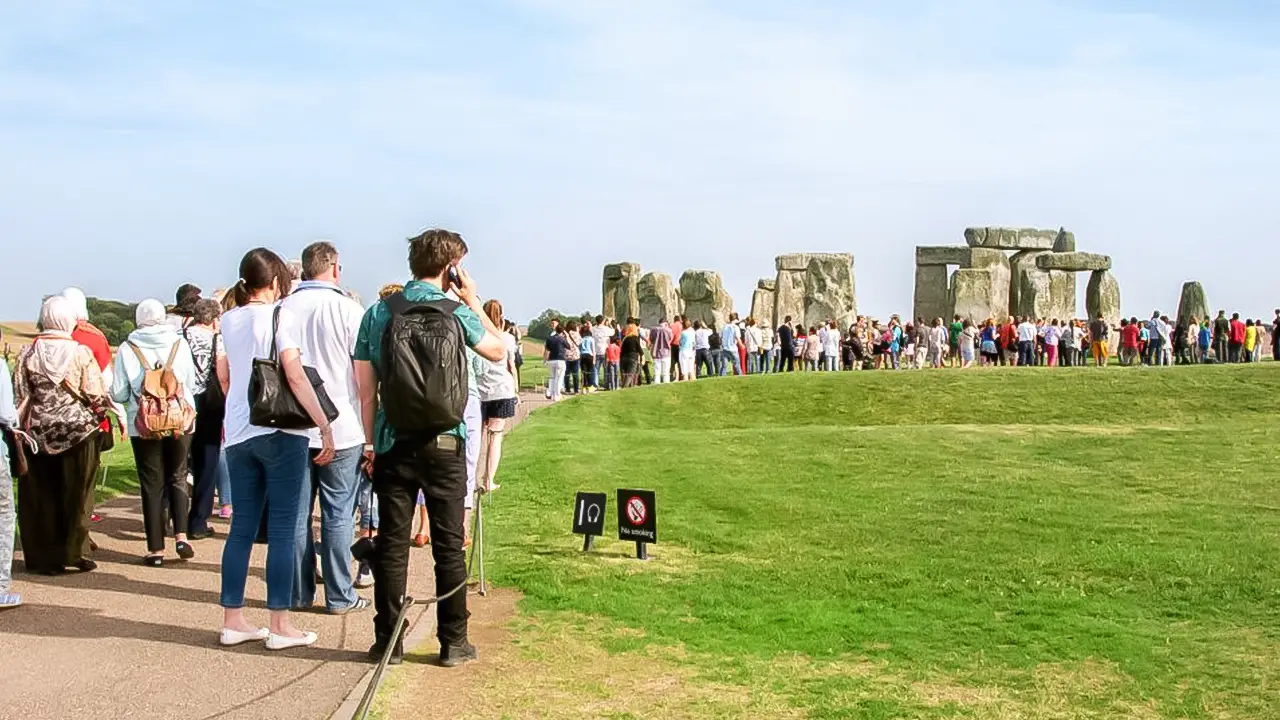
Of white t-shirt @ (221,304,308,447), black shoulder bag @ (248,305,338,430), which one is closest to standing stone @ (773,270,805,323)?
white t-shirt @ (221,304,308,447)

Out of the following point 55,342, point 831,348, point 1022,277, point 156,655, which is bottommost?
point 156,655

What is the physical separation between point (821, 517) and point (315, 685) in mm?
6781

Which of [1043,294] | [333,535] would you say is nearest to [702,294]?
[1043,294]

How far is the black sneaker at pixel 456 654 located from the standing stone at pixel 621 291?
36.0m

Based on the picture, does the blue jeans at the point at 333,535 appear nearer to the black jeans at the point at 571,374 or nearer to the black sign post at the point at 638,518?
the black sign post at the point at 638,518

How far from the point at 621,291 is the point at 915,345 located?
10.4m

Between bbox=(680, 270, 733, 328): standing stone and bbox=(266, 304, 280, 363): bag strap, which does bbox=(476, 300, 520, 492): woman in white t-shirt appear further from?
bbox=(680, 270, 733, 328): standing stone

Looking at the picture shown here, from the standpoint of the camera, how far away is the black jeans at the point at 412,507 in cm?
688

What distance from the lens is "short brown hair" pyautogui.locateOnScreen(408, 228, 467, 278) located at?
704 cm

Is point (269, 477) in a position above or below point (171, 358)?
below

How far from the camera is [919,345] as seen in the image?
123ft

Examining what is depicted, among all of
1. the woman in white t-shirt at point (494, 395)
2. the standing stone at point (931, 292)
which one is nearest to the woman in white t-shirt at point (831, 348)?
the standing stone at point (931, 292)

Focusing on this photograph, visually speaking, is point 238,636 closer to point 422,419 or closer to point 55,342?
point 422,419

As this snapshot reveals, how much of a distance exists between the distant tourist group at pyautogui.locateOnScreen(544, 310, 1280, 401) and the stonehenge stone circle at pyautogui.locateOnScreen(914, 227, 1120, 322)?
4212 mm
